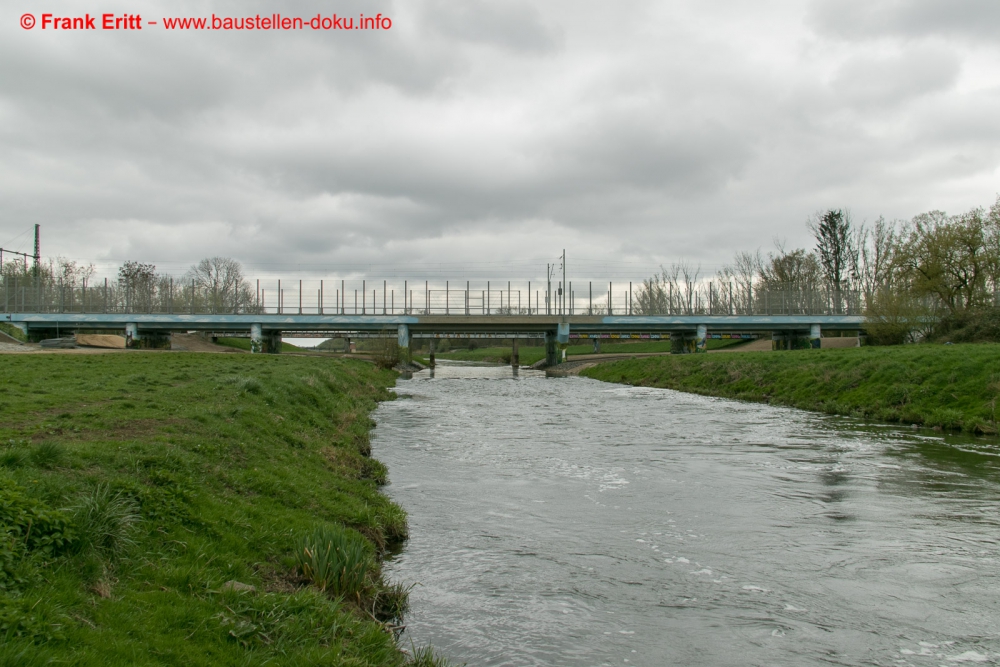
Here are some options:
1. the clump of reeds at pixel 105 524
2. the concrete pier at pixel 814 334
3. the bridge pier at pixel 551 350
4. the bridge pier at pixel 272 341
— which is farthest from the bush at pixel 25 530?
the concrete pier at pixel 814 334

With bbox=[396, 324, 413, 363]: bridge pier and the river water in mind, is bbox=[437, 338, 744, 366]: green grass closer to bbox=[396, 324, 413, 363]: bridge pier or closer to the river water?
bbox=[396, 324, 413, 363]: bridge pier

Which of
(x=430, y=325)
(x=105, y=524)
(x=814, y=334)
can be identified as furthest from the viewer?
(x=814, y=334)

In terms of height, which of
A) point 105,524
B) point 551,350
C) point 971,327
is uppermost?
point 971,327

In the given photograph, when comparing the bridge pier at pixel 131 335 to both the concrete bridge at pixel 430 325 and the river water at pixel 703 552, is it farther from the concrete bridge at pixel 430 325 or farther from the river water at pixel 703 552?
the river water at pixel 703 552

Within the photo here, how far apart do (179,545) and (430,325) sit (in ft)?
235

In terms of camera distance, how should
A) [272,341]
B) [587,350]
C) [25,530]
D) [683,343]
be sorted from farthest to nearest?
[587,350] → [272,341] → [683,343] → [25,530]

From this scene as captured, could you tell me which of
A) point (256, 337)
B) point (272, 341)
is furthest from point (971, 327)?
point (272, 341)

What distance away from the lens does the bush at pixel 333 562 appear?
764 cm

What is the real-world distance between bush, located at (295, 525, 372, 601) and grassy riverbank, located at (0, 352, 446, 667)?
23mm

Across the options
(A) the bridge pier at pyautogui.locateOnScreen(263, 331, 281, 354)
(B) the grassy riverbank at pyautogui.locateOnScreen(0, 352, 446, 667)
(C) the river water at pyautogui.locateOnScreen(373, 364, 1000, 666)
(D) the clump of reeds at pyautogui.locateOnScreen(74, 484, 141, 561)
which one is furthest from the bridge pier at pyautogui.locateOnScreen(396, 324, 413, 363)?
(D) the clump of reeds at pyautogui.locateOnScreen(74, 484, 141, 561)

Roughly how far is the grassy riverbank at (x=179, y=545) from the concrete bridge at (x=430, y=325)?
6466 cm

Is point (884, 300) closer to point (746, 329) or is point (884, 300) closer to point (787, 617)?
point (746, 329)

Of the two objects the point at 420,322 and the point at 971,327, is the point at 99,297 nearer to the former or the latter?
the point at 420,322

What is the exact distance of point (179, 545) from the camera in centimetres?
729
